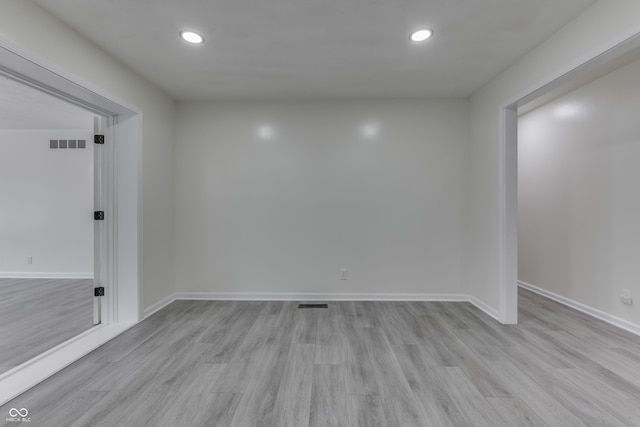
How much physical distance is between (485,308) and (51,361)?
13.9 ft

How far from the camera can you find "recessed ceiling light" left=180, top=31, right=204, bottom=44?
227 cm

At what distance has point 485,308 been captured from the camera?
128 inches

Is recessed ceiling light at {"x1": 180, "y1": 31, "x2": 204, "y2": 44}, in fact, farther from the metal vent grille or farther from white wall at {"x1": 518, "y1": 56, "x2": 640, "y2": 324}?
white wall at {"x1": 518, "y1": 56, "x2": 640, "y2": 324}

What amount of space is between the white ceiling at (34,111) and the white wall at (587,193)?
5.84m

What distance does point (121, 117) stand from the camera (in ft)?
9.75

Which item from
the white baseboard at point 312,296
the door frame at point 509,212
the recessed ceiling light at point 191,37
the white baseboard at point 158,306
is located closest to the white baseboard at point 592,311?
the door frame at point 509,212

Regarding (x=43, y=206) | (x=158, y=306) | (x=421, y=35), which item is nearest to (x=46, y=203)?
(x=43, y=206)

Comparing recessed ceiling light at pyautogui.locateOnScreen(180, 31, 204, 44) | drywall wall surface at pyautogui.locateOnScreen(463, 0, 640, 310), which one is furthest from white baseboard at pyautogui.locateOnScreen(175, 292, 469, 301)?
recessed ceiling light at pyautogui.locateOnScreen(180, 31, 204, 44)

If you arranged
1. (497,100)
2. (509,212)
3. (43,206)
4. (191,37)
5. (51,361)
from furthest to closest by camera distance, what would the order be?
1. (43,206)
2. (497,100)
3. (509,212)
4. (191,37)
5. (51,361)

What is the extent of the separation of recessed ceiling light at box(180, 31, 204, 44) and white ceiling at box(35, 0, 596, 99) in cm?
6

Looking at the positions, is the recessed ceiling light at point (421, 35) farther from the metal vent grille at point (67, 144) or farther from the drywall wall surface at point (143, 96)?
the metal vent grille at point (67, 144)

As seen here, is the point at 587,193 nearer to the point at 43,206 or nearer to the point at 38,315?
the point at 38,315

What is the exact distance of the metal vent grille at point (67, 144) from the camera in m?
4.89

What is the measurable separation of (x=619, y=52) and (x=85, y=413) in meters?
4.17
